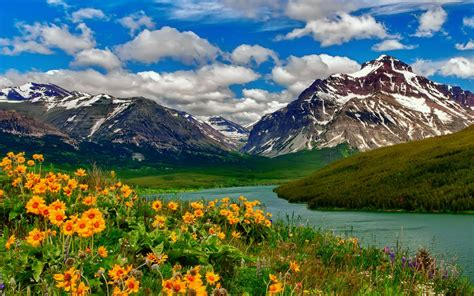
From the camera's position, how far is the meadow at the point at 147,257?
245 inches

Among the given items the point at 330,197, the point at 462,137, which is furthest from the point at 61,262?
the point at 462,137

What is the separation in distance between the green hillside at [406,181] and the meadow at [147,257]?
2799 inches

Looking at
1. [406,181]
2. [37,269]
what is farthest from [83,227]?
[406,181]

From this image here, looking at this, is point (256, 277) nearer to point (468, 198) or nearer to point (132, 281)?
point (132, 281)

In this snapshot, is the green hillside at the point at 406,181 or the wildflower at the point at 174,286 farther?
the green hillside at the point at 406,181

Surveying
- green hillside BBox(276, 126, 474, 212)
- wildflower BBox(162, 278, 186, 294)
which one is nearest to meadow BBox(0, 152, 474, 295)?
wildflower BBox(162, 278, 186, 294)

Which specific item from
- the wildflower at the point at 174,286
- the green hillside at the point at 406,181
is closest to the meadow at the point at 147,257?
the wildflower at the point at 174,286

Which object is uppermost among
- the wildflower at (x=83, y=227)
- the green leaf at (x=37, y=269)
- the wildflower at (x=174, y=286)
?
the wildflower at (x=83, y=227)

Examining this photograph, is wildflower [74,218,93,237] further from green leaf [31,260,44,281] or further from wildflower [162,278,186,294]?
wildflower [162,278,186,294]

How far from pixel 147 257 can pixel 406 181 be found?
98943mm

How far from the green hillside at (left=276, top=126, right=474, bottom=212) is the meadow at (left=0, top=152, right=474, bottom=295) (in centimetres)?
7109

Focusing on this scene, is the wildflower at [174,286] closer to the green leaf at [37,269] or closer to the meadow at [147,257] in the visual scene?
the meadow at [147,257]

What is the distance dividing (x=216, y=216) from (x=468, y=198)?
73853 millimetres

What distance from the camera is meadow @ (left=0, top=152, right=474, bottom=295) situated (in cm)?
621
